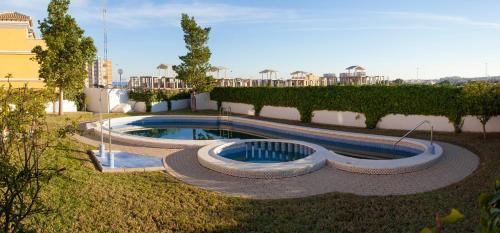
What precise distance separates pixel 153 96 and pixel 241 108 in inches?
317

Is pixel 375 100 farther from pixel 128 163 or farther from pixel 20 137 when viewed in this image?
pixel 20 137

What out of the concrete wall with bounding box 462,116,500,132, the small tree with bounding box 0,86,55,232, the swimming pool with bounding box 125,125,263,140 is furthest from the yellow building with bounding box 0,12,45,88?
the concrete wall with bounding box 462,116,500,132

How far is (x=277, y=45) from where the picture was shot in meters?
35.4

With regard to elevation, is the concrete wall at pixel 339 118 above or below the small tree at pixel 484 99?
below

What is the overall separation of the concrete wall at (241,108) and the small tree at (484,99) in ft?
53.4

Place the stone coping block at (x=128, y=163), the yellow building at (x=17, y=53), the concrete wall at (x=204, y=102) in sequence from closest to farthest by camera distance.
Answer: the stone coping block at (x=128, y=163) < the yellow building at (x=17, y=53) < the concrete wall at (x=204, y=102)

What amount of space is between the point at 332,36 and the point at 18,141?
85.7 feet

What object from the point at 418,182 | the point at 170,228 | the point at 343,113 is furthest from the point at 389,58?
the point at 170,228

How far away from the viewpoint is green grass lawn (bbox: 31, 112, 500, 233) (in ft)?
21.9

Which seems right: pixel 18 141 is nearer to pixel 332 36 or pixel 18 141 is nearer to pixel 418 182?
pixel 418 182

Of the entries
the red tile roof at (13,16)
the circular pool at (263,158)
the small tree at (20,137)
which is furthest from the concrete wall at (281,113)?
the red tile roof at (13,16)

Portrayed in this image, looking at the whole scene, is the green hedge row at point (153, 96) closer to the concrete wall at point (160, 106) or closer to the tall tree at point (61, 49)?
the concrete wall at point (160, 106)

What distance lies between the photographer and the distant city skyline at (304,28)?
1953 centimetres

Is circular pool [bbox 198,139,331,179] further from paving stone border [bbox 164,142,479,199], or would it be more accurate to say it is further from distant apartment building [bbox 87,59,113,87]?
distant apartment building [bbox 87,59,113,87]
